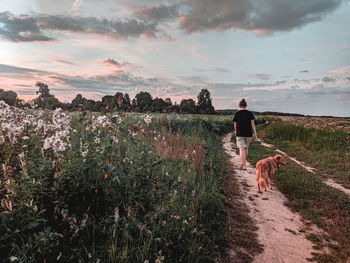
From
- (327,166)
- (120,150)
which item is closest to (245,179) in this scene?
(327,166)

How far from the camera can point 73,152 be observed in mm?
3658

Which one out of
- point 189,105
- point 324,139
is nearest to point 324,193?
point 324,139

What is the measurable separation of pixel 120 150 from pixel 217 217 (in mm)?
2771

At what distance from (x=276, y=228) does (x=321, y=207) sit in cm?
195

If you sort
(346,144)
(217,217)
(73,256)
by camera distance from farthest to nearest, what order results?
(346,144) → (217,217) → (73,256)

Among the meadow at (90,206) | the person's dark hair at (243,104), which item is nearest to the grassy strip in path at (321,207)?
the meadow at (90,206)

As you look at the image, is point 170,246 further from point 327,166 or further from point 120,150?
point 327,166

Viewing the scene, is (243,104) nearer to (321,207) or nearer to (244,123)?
(244,123)

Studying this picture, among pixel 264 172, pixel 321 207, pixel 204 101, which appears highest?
pixel 204 101

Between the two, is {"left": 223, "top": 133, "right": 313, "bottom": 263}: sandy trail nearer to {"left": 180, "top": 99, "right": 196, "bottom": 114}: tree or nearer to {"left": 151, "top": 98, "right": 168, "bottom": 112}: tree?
{"left": 151, "top": 98, "right": 168, "bottom": 112}: tree

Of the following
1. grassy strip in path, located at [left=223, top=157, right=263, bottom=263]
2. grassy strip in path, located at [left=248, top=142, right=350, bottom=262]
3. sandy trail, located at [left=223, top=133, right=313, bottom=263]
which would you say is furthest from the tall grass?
grassy strip in path, located at [left=223, top=157, right=263, bottom=263]

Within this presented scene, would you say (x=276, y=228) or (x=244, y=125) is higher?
(x=244, y=125)

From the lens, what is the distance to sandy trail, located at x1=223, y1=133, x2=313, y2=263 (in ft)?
12.6

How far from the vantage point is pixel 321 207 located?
18.8 ft
